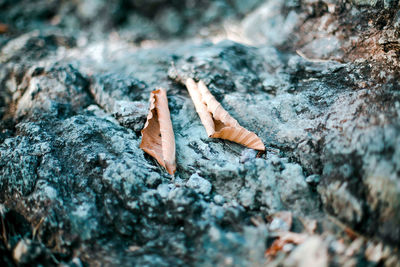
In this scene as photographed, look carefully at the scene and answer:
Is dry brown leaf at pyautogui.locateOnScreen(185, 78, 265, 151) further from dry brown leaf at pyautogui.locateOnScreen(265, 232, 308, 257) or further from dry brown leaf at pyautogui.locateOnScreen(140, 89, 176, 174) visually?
dry brown leaf at pyautogui.locateOnScreen(265, 232, 308, 257)

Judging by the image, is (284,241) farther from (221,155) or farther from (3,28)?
(3,28)

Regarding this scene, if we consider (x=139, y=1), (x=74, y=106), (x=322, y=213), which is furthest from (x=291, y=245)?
(x=139, y=1)

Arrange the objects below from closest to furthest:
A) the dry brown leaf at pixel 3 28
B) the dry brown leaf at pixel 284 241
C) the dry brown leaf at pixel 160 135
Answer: the dry brown leaf at pixel 284 241 < the dry brown leaf at pixel 160 135 < the dry brown leaf at pixel 3 28

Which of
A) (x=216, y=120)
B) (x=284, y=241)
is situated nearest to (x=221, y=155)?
(x=216, y=120)

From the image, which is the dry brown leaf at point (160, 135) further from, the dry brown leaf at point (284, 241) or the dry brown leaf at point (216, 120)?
the dry brown leaf at point (284, 241)

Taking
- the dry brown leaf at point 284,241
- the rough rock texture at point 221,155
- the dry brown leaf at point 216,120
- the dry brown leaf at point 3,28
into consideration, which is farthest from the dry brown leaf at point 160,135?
the dry brown leaf at point 3,28
